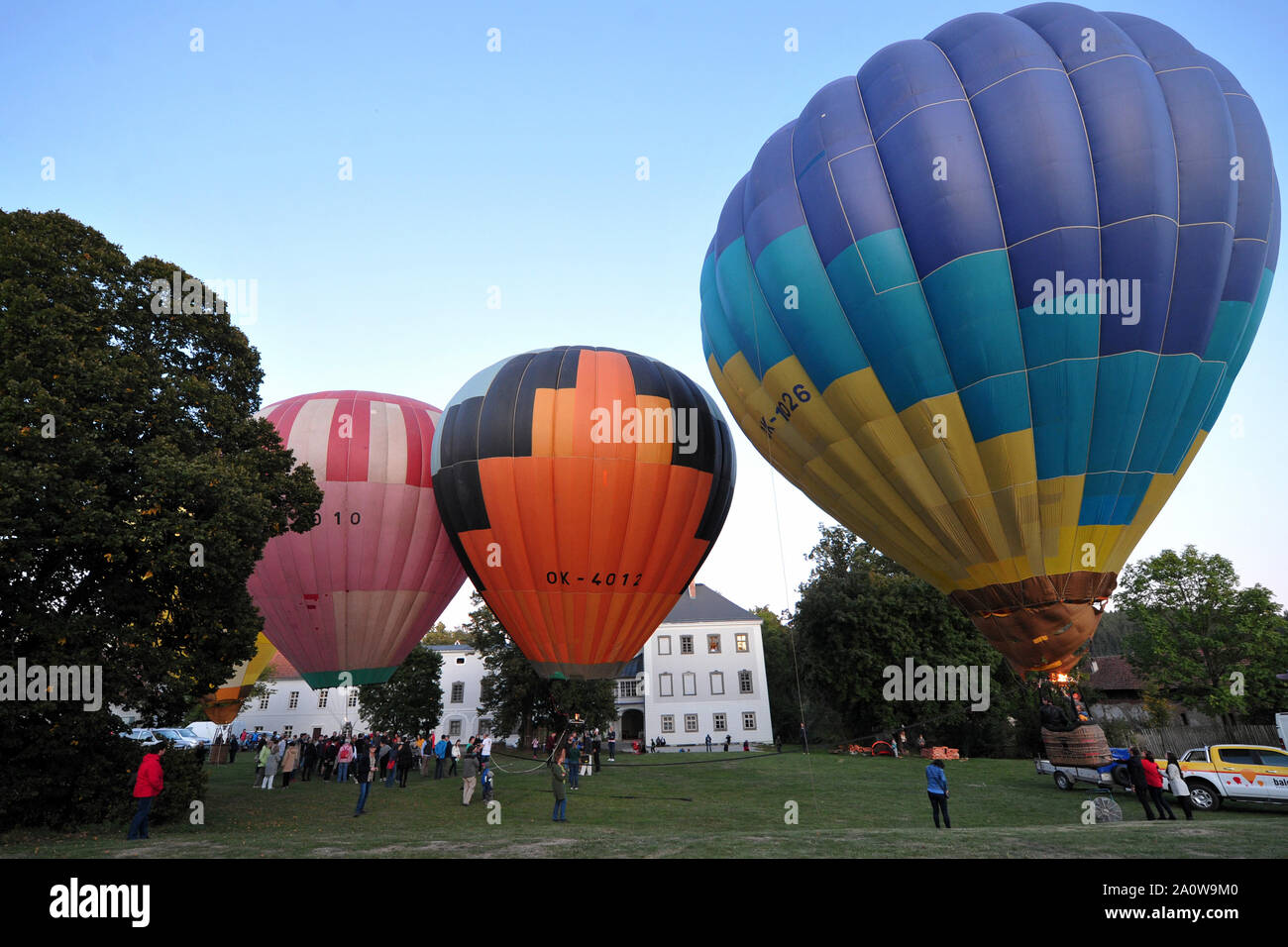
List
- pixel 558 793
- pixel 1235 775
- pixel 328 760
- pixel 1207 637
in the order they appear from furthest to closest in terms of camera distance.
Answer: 1. pixel 1207 637
2. pixel 328 760
3. pixel 1235 775
4. pixel 558 793

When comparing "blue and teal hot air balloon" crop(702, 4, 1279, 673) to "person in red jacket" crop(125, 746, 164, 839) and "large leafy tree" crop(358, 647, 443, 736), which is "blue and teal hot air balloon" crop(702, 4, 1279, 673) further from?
"large leafy tree" crop(358, 647, 443, 736)

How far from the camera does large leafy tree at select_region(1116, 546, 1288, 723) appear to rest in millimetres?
29203

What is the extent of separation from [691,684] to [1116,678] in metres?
27.7

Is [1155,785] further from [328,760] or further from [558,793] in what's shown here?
[328,760]

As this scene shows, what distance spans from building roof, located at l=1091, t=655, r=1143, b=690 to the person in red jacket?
48.3 meters

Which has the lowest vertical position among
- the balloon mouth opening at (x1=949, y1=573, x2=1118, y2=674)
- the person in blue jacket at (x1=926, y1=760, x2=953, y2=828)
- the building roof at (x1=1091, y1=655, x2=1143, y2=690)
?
the building roof at (x1=1091, y1=655, x2=1143, y2=690)

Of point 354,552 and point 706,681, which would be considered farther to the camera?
point 706,681

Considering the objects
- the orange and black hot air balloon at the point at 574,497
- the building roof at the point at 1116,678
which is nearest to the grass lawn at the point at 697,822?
the orange and black hot air balloon at the point at 574,497

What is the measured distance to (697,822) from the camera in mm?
12664

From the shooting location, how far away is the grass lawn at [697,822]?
776cm

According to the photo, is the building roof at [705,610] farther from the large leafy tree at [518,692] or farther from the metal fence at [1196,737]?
the metal fence at [1196,737]

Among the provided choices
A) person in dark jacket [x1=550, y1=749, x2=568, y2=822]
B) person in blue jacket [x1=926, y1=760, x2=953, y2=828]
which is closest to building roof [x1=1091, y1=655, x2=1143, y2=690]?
person in blue jacket [x1=926, y1=760, x2=953, y2=828]

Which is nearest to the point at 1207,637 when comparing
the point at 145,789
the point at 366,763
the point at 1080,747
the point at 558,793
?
the point at 1080,747

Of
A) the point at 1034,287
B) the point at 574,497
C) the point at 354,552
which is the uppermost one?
the point at 1034,287
